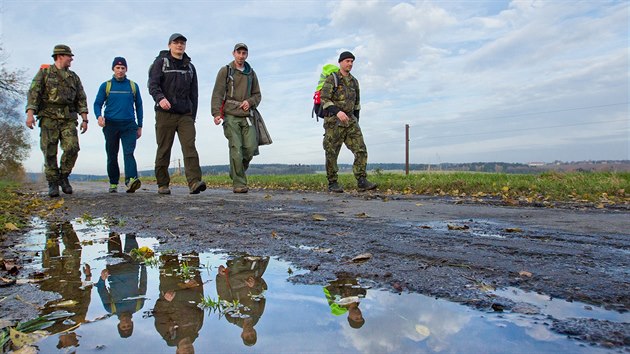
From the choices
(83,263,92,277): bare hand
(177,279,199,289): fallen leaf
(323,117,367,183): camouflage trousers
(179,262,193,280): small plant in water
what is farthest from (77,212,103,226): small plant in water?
(323,117,367,183): camouflage trousers

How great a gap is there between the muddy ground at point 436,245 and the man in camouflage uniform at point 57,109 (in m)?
3.07

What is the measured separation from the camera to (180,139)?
797 cm

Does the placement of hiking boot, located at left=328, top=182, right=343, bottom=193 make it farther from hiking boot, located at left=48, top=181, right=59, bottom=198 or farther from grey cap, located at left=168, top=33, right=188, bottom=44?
hiking boot, located at left=48, top=181, right=59, bottom=198

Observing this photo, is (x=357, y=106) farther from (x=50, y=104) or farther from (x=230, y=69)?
(x=50, y=104)

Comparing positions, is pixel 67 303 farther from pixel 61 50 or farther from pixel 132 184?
pixel 61 50

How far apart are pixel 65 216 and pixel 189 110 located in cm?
314

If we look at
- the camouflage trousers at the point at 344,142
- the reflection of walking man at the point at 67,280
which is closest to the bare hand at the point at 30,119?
the reflection of walking man at the point at 67,280

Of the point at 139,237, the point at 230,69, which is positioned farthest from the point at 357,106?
the point at 139,237

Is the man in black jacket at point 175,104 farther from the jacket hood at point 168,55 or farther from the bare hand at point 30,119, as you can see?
the bare hand at point 30,119

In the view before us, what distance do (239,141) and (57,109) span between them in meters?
3.15

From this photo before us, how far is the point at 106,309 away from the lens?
1772mm

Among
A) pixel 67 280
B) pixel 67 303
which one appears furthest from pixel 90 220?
pixel 67 303

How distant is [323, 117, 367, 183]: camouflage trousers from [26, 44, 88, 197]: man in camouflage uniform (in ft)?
14.6

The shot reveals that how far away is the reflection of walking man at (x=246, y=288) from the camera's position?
1.58 metres
